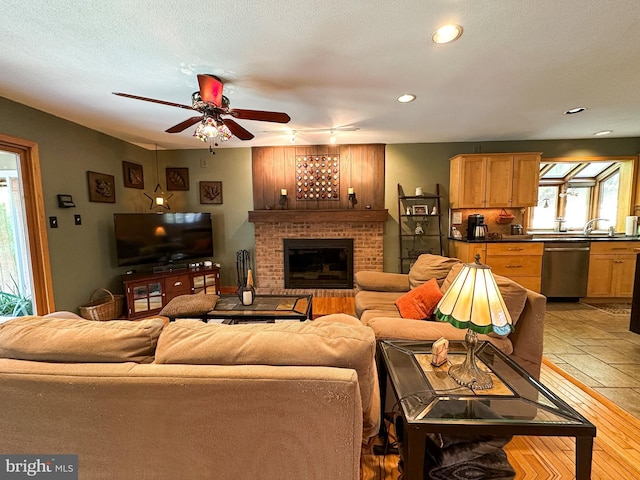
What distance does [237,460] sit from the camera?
0.98 meters

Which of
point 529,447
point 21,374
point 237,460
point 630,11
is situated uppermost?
point 630,11

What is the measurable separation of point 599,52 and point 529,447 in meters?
2.65

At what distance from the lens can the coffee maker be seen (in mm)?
4152

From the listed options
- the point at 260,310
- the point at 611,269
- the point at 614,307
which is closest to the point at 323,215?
the point at 260,310

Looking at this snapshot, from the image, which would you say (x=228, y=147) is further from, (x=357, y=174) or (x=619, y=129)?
(x=619, y=129)

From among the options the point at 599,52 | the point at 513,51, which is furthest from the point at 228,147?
the point at 599,52

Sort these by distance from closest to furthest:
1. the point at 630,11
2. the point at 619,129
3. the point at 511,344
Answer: the point at 630,11 → the point at 511,344 → the point at 619,129

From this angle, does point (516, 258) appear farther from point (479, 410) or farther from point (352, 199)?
point (479, 410)

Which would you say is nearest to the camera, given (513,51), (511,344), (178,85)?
(511,344)

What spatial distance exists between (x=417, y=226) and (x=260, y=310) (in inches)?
120

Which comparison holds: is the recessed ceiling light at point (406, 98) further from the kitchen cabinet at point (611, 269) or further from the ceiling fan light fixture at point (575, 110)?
the kitchen cabinet at point (611, 269)

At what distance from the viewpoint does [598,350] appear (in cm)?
260

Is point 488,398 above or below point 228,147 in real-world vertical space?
below

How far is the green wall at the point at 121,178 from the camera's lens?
3074 mm
